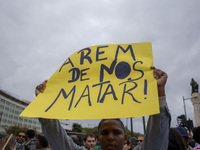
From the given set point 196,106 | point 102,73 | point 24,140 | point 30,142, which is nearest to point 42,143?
point 30,142

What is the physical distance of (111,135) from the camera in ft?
5.61

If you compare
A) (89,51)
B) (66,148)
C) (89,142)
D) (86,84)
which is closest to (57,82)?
(86,84)

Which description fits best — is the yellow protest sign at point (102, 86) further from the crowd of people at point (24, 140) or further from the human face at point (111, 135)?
the crowd of people at point (24, 140)

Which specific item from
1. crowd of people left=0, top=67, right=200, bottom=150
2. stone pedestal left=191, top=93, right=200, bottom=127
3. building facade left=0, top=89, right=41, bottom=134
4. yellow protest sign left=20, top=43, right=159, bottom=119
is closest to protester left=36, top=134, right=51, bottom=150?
crowd of people left=0, top=67, right=200, bottom=150

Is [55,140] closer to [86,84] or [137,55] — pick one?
[86,84]

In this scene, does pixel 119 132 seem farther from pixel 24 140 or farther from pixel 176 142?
pixel 24 140

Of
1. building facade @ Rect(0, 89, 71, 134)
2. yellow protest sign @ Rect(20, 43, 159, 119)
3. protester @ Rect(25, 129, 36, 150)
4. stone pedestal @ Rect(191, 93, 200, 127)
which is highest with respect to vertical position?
building facade @ Rect(0, 89, 71, 134)

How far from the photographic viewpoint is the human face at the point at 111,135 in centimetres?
167

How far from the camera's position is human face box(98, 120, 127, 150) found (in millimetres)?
1669

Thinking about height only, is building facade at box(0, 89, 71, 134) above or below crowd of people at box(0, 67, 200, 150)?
above

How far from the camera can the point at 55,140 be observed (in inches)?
71.9

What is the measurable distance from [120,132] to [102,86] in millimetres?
435

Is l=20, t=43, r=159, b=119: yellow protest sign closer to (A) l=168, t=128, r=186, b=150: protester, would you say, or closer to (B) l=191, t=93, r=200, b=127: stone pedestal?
(A) l=168, t=128, r=186, b=150: protester

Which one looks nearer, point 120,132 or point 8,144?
point 120,132
